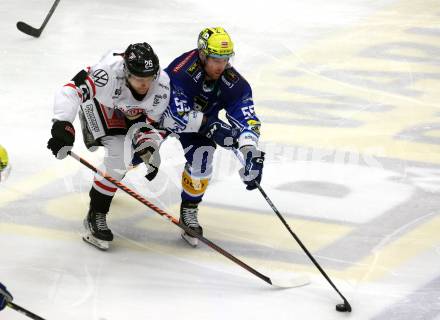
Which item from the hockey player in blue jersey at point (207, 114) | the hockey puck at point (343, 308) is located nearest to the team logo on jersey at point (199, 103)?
the hockey player in blue jersey at point (207, 114)

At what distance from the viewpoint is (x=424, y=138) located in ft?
19.6

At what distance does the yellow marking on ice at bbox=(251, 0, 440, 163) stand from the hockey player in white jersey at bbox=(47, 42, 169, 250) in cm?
172

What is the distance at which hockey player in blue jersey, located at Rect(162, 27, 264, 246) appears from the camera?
4.25m

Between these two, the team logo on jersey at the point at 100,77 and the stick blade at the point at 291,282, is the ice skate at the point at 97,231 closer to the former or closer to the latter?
the team logo on jersey at the point at 100,77

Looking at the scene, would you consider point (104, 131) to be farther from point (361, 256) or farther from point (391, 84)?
point (391, 84)

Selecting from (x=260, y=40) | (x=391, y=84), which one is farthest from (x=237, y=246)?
(x=260, y=40)

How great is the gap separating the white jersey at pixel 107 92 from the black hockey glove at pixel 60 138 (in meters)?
0.08

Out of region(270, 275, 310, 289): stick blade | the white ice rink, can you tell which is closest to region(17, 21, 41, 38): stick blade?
the white ice rink

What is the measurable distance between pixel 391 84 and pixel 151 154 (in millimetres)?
3339

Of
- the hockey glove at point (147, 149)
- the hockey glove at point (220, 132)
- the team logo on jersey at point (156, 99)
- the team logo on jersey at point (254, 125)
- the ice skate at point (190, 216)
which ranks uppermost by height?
the team logo on jersey at point (156, 99)

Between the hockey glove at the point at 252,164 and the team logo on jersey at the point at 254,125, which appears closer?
the hockey glove at the point at 252,164

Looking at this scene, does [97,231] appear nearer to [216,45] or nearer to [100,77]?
[100,77]

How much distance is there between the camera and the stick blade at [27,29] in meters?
7.89

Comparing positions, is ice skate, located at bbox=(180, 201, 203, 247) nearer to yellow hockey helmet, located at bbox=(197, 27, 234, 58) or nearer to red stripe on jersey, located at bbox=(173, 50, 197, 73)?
red stripe on jersey, located at bbox=(173, 50, 197, 73)
